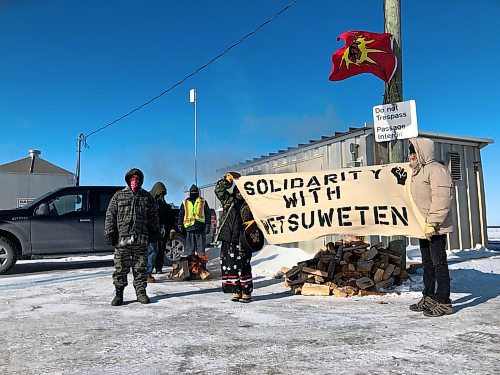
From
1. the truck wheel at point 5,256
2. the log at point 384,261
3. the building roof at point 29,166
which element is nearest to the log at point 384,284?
the log at point 384,261

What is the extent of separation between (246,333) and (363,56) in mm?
4551

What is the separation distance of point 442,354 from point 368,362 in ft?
2.09

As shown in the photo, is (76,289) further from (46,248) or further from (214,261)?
(214,261)

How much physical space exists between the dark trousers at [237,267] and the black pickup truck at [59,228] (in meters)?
3.51

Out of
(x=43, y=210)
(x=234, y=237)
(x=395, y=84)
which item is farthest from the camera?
(x=43, y=210)

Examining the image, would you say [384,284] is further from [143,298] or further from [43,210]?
[43,210]

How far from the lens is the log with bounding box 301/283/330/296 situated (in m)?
6.12

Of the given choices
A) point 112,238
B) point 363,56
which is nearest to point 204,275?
point 112,238

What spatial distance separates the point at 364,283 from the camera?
6.15 meters

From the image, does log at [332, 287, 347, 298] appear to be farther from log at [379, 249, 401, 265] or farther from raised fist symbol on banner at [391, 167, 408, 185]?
raised fist symbol on banner at [391, 167, 408, 185]

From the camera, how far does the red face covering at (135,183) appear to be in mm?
5719

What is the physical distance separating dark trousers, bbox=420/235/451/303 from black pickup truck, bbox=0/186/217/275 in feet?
19.0

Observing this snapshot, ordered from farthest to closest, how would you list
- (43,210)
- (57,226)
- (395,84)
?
1. (57,226)
2. (43,210)
3. (395,84)

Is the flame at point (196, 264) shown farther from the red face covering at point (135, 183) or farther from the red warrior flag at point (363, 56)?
the red warrior flag at point (363, 56)
